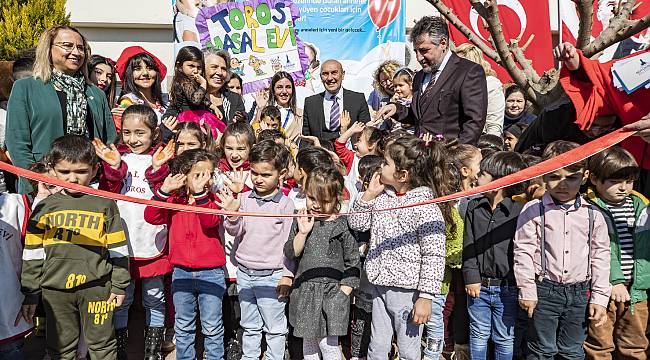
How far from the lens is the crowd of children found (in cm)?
343

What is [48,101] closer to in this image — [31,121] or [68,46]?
[31,121]

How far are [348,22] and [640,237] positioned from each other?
282 inches

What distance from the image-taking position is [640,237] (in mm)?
3639

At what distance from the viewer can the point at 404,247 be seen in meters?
3.44

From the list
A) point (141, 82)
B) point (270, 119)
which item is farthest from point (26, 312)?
point (270, 119)

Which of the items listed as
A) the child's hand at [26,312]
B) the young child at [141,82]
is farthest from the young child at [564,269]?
the young child at [141,82]

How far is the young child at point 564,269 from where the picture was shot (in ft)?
11.4

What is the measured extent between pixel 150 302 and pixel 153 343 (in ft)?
0.91

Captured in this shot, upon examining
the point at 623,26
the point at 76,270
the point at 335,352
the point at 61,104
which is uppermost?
the point at 623,26

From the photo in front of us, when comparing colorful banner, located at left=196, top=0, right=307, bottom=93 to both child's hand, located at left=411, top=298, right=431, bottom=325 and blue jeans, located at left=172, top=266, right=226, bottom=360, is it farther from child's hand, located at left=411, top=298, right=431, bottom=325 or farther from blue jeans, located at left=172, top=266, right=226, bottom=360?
child's hand, located at left=411, top=298, right=431, bottom=325

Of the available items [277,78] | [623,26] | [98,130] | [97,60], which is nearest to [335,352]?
[98,130]

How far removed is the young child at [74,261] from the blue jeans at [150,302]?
1.24 feet

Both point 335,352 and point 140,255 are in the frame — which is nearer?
point 335,352

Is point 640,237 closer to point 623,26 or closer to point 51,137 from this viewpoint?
point 623,26
